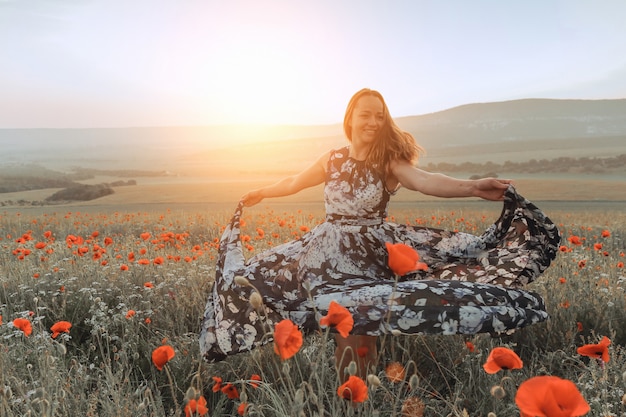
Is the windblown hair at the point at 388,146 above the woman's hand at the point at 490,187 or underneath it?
above

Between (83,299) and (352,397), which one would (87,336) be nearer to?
A: (83,299)

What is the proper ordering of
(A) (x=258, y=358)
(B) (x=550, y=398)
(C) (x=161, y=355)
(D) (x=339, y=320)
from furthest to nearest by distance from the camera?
1. (A) (x=258, y=358)
2. (C) (x=161, y=355)
3. (D) (x=339, y=320)
4. (B) (x=550, y=398)

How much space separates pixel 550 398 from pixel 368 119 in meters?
2.75

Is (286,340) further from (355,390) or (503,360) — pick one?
(503,360)

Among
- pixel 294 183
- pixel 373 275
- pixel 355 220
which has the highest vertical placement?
pixel 294 183

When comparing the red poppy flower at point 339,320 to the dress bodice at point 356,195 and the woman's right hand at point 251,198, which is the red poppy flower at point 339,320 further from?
the woman's right hand at point 251,198

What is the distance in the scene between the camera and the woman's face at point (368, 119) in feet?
12.1

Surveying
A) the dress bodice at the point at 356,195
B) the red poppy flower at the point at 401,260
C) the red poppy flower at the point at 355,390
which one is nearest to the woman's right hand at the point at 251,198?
the dress bodice at the point at 356,195

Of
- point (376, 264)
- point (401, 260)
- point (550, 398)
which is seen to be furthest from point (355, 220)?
point (550, 398)

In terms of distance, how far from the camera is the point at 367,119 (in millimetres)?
3689

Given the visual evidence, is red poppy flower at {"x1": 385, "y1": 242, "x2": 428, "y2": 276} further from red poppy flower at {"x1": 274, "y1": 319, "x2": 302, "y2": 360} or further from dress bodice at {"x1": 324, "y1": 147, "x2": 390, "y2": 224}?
dress bodice at {"x1": 324, "y1": 147, "x2": 390, "y2": 224}

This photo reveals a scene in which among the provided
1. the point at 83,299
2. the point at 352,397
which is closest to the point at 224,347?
the point at 352,397

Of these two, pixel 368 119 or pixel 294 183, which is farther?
pixel 294 183

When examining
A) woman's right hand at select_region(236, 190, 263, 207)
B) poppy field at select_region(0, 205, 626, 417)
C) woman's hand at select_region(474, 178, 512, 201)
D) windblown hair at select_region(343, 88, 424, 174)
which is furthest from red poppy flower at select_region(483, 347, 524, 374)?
woman's right hand at select_region(236, 190, 263, 207)
